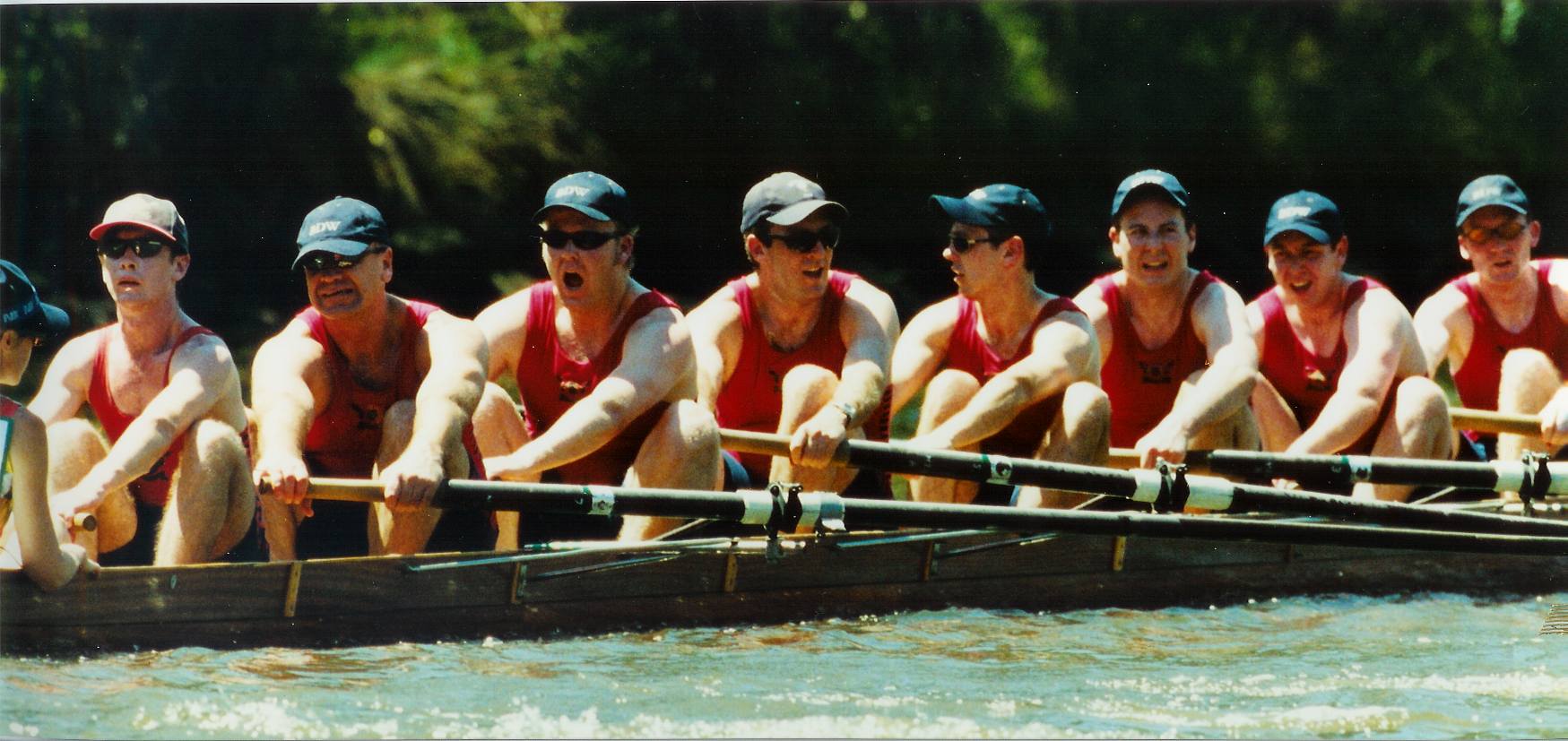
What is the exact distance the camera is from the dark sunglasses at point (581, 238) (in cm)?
460

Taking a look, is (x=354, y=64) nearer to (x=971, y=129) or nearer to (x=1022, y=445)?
(x=971, y=129)

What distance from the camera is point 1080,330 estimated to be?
5.12 meters

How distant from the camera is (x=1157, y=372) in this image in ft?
18.2

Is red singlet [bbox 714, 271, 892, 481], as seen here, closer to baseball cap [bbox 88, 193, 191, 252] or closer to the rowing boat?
the rowing boat

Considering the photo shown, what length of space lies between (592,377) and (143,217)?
44.9 inches

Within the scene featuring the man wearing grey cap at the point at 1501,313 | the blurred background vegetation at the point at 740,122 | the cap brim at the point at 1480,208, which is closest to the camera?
the man wearing grey cap at the point at 1501,313

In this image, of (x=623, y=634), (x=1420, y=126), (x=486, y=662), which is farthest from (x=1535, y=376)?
(x=1420, y=126)

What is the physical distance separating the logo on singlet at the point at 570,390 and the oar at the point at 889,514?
0.71m

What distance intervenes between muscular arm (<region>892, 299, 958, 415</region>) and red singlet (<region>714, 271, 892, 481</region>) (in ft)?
0.69

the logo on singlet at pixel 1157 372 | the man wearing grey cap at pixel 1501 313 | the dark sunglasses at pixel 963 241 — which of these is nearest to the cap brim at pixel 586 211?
the dark sunglasses at pixel 963 241

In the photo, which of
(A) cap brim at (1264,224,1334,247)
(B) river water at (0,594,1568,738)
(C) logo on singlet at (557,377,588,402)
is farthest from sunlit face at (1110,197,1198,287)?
(C) logo on singlet at (557,377,588,402)

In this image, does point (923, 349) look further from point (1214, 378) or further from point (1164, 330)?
point (1214, 378)

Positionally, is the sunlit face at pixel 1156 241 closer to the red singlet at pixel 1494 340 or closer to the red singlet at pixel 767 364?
the red singlet at pixel 767 364

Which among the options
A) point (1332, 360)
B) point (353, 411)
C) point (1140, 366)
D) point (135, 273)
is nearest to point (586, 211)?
point (353, 411)
